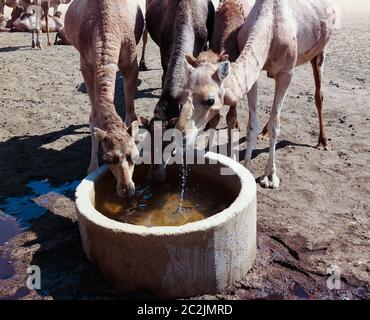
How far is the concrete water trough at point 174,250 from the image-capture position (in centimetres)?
353

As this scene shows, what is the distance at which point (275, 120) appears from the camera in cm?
554

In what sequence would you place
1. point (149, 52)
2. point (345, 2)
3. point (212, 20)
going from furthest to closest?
point (345, 2) < point (149, 52) < point (212, 20)

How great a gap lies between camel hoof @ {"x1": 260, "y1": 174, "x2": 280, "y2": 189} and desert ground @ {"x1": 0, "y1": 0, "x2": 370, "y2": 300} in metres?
0.09

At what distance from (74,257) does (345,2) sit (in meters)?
21.5

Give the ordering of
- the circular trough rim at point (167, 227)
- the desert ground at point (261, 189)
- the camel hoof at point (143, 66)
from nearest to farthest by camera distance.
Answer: the circular trough rim at point (167, 227) < the desert ground at point (261, 189) < the camel hoof at point (143, 66)

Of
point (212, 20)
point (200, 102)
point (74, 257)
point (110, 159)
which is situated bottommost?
point (74, 257)

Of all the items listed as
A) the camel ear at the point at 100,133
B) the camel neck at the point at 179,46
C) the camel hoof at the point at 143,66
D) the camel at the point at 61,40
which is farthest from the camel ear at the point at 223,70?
the camel at the point at 61,40

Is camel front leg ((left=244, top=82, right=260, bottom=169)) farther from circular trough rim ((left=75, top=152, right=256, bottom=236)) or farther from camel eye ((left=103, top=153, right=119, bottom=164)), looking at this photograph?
camel eye ((left=103, top=153, right=119, bottom=164))

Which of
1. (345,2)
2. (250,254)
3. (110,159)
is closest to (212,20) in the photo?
(110,159)

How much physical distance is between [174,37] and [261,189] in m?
1.92

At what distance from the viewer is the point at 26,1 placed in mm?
13516

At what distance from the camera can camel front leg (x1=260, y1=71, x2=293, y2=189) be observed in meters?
5.38

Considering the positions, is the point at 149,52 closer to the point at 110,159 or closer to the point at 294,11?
the point at 294,11

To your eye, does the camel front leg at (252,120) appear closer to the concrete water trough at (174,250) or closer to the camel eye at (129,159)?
the concrete water trough at (174,250)
